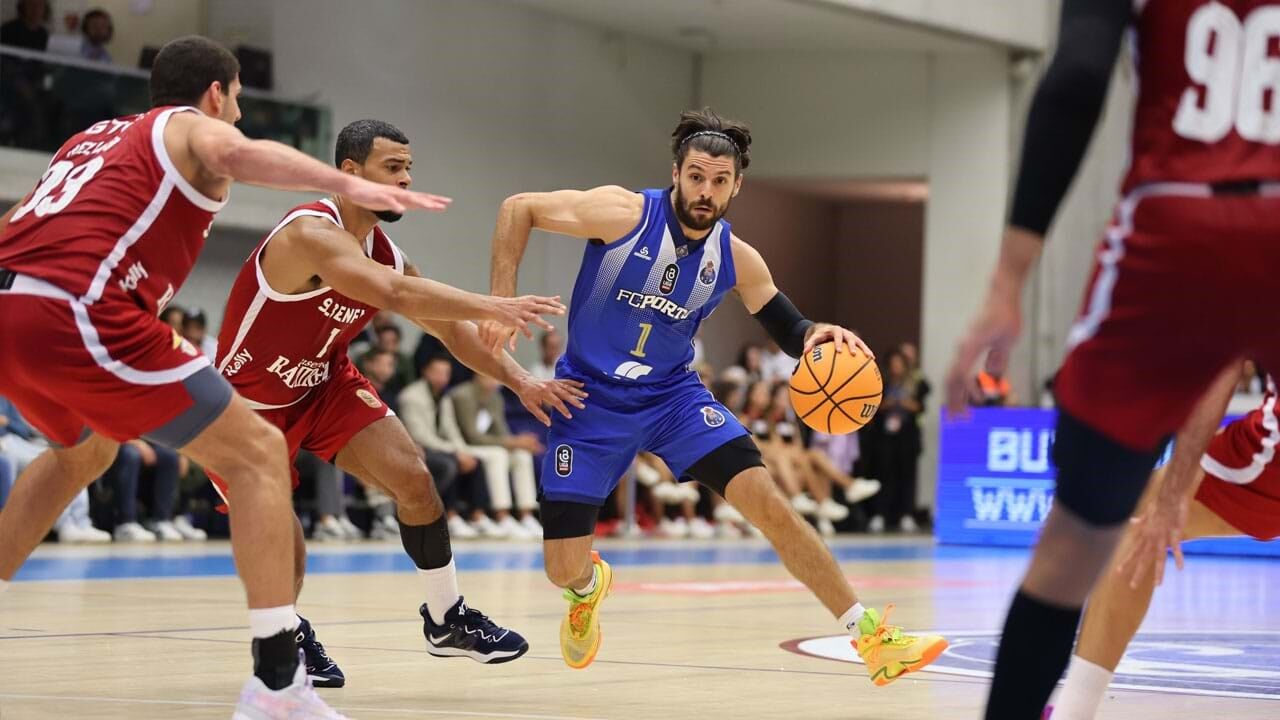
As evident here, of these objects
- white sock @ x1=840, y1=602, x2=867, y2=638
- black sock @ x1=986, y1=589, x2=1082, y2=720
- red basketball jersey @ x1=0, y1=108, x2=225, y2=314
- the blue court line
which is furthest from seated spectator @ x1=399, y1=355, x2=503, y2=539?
black sock @ x1=986, y1=589, x2=1082, y2=720

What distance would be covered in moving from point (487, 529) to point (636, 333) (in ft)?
30.3

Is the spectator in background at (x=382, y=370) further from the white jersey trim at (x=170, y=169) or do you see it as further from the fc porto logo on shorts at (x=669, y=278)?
the white jersey trim at (x=170, y=169)

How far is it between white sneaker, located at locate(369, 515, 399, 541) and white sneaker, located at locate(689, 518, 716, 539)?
Result: 10.5ft

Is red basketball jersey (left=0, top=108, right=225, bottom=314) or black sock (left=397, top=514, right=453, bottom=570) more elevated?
red basketball jersey (left=0, top=108, right=225, bottom=314)

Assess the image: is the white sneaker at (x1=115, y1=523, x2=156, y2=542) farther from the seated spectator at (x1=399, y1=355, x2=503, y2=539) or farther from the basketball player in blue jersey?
the basketball player in blue jersey

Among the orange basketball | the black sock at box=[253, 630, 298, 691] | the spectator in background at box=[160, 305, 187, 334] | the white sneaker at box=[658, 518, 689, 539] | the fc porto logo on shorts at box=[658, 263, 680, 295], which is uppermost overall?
the fc porto logo on shorts at box=[658, 263, 680, 295]

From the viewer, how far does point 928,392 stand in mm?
21047

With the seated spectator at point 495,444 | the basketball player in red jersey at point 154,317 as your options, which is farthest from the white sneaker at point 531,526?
the basketball player in red jersey at point 154,317

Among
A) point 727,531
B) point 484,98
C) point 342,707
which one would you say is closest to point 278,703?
point 342,707

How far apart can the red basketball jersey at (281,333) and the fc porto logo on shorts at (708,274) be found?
3.90 ft

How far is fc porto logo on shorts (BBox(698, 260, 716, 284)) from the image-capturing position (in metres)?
6.15

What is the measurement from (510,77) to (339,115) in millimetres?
3016

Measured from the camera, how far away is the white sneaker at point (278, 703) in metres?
4.05

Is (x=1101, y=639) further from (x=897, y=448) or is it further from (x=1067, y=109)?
(x=897, y=448)
